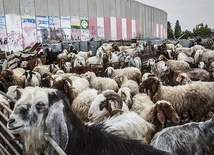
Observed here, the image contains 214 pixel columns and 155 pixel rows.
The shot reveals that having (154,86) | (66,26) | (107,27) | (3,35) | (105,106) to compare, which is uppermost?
(107,27)

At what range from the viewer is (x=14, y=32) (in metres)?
23.8

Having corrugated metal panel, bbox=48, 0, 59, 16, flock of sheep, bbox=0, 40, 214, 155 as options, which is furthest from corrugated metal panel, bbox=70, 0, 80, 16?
flock of sheep, bbox=0, 40, 214, 155

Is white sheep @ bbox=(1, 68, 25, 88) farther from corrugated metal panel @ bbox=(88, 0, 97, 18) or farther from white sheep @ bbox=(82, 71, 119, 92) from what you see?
corrugated metal panel @ bbox=(88, 0, 97, 18)

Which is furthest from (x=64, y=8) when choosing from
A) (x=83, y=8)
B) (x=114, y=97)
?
(x=114, y=97)

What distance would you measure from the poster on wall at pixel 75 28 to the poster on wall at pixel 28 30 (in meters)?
5.94

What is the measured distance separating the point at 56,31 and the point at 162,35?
4368 cm

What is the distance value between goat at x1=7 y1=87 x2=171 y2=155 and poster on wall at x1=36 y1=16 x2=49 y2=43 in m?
25.3

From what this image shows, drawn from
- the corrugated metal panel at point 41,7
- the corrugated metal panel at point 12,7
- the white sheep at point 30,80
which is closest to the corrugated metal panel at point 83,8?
the corrugated metal panel at point 41,7

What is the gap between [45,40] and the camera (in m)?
27.5

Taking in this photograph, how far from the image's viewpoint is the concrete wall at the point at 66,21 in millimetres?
23859

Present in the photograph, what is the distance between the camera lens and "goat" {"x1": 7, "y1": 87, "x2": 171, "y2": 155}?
7.82 feet

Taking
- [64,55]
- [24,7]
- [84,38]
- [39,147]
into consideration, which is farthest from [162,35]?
[39,147]

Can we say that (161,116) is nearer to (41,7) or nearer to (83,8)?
(41,7)

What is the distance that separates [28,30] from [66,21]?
6.07 m
